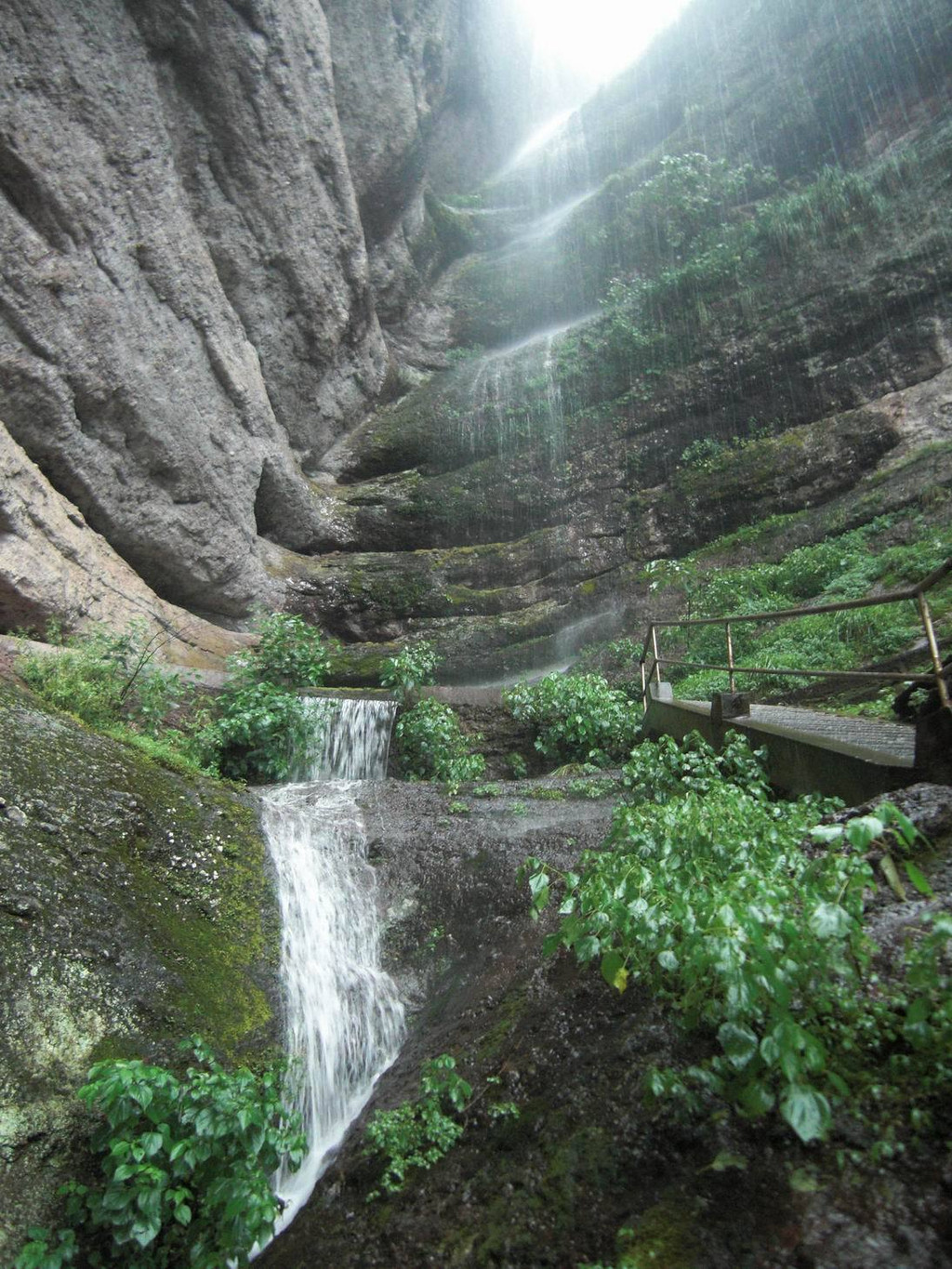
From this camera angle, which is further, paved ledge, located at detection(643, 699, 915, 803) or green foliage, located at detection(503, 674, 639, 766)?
green foliage, located at detection(503, 674, 639, 766)

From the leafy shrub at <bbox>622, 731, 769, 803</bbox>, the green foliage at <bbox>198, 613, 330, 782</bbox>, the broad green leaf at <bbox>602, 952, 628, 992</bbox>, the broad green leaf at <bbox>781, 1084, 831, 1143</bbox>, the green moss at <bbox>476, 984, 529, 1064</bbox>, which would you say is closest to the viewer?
the broad green leaf at <bbox>781, 1084, 831, 1143</bbox>

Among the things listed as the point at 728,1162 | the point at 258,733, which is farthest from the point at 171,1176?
the point at 258,733

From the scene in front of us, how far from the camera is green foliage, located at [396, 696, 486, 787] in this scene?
9828 mm

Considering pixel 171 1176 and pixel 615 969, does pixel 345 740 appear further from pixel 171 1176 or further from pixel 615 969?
pixel 615 969

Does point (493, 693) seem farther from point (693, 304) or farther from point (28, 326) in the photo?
point (693, 304)

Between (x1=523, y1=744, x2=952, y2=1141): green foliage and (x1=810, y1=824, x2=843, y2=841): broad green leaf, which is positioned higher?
(x1=810, y1=824, x2=843, y2=841): broad green leaf

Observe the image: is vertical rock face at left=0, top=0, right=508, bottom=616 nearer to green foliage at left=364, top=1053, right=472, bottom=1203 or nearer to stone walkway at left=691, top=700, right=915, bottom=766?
stone walkway at left=691, top=700, right=915, bottom=766

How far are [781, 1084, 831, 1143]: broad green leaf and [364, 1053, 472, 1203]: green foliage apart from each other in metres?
1.88

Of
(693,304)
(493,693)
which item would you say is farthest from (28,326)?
(693,304)

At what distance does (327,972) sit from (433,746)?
16.1 feet

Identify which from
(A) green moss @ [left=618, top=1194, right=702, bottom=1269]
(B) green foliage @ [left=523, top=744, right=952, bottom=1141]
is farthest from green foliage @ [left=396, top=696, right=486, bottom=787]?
(A) green moss @ [left=618, top=1194, right=702, bottom=1269]

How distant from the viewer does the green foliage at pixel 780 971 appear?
71.4 inches

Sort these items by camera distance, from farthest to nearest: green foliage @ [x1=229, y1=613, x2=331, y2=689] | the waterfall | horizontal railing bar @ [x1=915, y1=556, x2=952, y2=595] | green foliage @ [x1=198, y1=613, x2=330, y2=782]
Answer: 1. green foliage @ [x1=229, y1=613, x2=331, y2=689]
2. green foliage @ [x1=198, y1=613, x2=330, y2=782]
3. the waterfall
4. horizontal railing bar @ [x1=915, y1=556, x2=952, y2=595]

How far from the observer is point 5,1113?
3.23 meters
